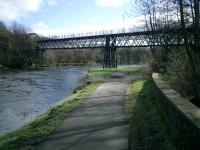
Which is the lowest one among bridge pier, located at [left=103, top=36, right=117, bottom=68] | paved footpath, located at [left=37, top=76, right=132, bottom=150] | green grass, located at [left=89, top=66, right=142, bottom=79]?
paved footpath, located at [left=37, top=76, right=132, bottom=150]

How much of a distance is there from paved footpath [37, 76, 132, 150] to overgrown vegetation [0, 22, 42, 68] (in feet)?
308

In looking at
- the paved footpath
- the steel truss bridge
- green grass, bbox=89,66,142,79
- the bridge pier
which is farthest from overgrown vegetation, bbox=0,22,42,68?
the paved footpath

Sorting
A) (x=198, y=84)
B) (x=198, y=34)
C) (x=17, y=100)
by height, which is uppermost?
(x=198, y=34)

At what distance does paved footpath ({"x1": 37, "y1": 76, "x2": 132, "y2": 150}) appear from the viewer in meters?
9.91

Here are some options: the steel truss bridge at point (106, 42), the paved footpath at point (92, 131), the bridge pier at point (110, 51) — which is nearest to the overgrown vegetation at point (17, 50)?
the steel truss bridge at point (106, 42)

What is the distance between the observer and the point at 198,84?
13.9m

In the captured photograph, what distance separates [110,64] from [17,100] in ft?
207

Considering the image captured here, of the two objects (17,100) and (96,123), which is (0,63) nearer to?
(17,100)

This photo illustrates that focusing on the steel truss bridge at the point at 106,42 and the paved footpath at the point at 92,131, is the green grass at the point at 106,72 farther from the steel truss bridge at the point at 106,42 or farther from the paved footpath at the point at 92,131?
the paved footpath at the point at 92,131

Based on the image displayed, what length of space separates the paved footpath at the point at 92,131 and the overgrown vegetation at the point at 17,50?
94.0 m

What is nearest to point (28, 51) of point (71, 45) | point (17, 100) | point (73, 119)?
point (71, 45)

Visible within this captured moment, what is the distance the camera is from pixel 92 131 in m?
11.6

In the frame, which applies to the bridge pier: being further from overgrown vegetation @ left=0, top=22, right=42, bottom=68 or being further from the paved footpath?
the paved footpath

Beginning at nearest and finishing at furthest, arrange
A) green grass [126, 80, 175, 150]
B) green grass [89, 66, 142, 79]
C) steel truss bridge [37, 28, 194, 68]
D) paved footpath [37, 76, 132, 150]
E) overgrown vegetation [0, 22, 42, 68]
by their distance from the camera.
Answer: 1. green grass [126, 80, 175, 150]
2. paved footpath [37, 76, 132, 150]
3. green grass [89, 66, 142, 79]
4. steel truss bridge [37, 28, 194, 68]
5. overgrown vegetation [0, 22, 42, 68]
